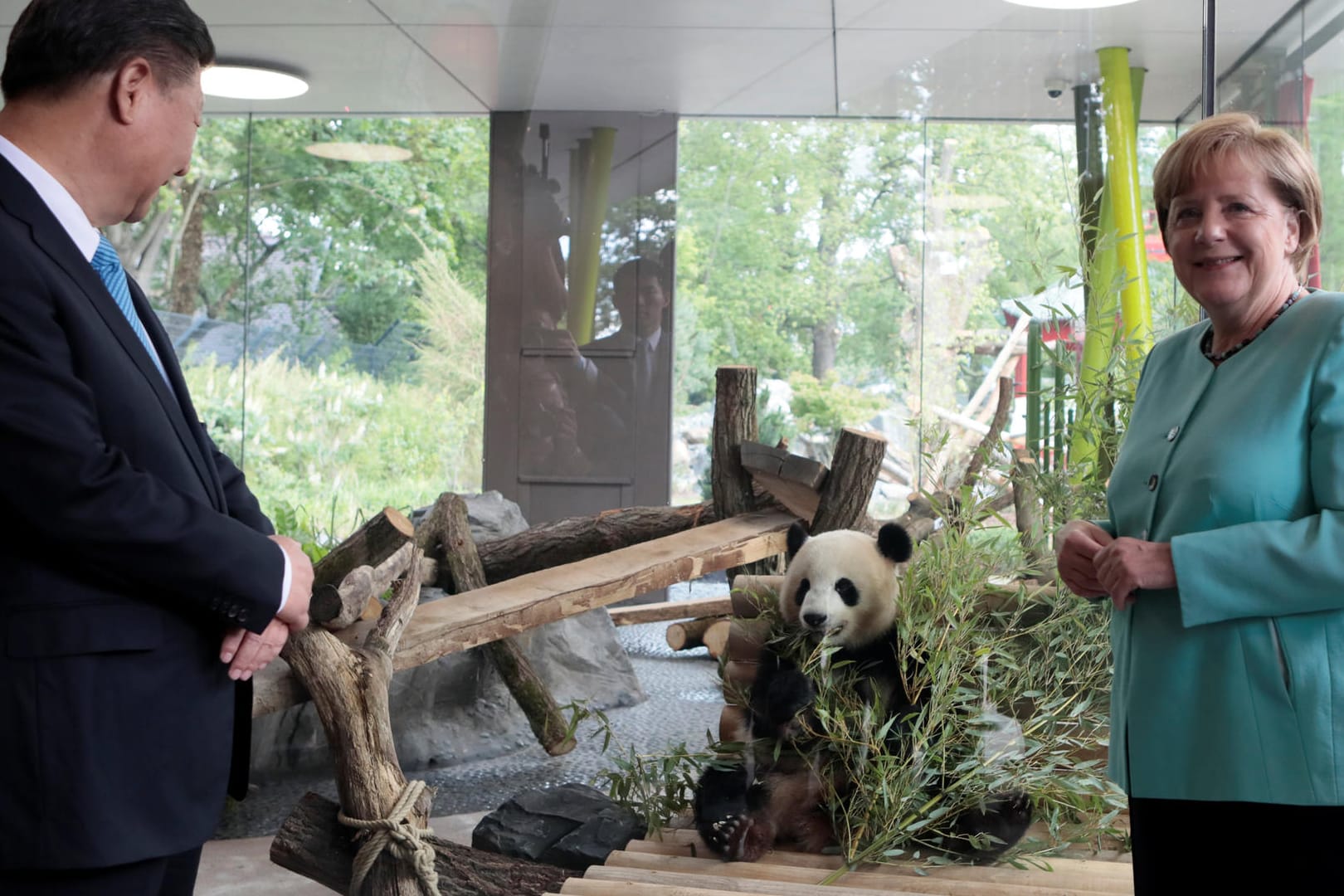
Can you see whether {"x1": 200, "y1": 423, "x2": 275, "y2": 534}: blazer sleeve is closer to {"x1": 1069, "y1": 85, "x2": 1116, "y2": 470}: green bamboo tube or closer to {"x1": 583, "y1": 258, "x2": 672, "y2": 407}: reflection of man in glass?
{"x1": 1069, "y1": 85, "x2": 1116, "y2": 470}: green bamboo tube

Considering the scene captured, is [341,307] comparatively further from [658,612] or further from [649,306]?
[658,612]

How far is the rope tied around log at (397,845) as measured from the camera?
209 centimetres

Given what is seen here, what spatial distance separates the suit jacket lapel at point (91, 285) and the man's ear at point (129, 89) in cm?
12

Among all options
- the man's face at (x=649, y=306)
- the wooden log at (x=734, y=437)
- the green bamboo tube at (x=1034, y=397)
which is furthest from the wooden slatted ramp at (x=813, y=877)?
the man's face at (x=649, y=306)

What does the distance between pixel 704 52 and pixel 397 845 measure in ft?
9.52

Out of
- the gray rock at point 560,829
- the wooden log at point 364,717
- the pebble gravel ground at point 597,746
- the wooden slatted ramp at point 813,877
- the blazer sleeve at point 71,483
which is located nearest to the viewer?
the blazer sleeve at point 71,483

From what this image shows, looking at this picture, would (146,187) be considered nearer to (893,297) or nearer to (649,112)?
(649,112)

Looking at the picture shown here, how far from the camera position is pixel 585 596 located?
295cm

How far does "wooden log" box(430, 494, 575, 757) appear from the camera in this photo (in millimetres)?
3410

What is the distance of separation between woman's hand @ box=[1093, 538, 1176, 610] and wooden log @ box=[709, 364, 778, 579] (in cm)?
219

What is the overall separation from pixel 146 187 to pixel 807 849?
5.40ft

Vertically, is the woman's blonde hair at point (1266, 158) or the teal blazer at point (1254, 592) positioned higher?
the woman's blonde hair at point (1266, 158)

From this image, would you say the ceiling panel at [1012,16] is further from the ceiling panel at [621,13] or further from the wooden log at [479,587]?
the wooden log at [479,587]

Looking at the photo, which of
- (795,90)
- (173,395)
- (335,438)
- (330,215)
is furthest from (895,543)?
(330,215)
